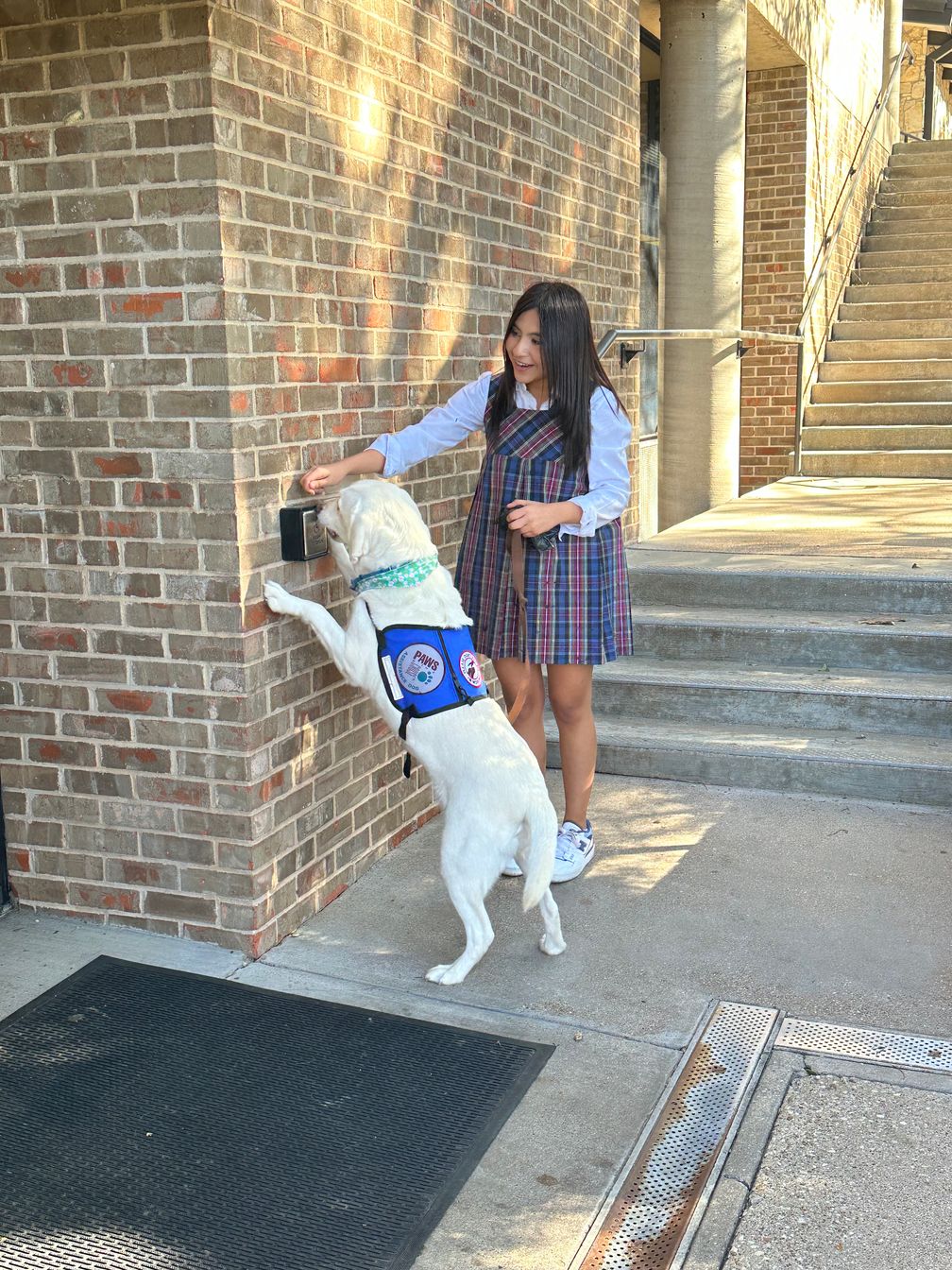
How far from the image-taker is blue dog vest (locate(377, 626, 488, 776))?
336cm

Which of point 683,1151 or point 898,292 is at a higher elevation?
point 898,292

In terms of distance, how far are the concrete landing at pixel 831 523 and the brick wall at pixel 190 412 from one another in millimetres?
2849

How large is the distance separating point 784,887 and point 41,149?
298 cm

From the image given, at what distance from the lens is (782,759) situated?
186 inches

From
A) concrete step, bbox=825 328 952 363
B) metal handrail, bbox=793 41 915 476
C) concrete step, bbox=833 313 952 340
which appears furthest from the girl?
concrete step, bbox=833 313 952 340

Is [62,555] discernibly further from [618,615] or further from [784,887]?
[784,887]

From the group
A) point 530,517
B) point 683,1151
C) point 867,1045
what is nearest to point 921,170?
point 530,517

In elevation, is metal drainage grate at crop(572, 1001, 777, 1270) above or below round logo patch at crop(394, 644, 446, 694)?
below

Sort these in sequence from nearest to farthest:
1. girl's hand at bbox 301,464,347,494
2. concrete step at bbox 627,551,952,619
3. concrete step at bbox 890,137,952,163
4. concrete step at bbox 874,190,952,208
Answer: girl's hand at bbox 301,464,347,494
concrete step at bbox 627,551,952,619
concrete step at bbox 874,190,952,208
concrete step at bbox 890,137,952,163

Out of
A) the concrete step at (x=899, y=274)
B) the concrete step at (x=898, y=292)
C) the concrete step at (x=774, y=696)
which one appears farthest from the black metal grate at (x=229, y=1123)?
the concrete step at (x=899, y=274)

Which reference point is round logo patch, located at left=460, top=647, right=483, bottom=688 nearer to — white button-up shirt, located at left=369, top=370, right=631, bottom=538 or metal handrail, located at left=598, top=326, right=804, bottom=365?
white button-up shirt, located at left=369, top=370, right=631, bottom=538

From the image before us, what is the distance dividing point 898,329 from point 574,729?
27.5 feet

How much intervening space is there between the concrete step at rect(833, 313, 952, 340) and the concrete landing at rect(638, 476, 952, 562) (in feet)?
7.94

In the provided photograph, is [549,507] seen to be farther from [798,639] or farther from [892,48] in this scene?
[892,48]
